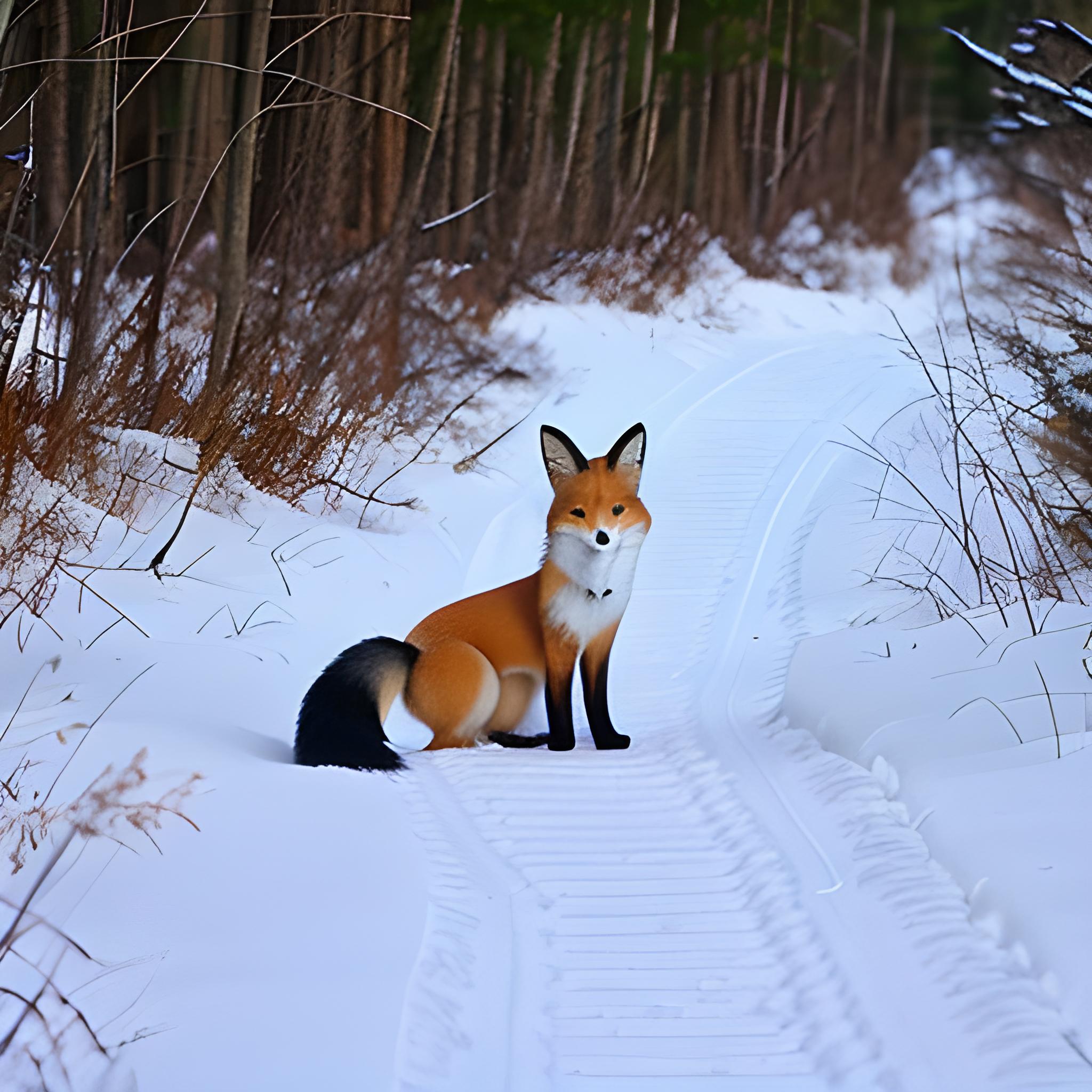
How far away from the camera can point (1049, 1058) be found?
171 centimetres

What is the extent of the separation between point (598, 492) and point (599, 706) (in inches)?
22.9

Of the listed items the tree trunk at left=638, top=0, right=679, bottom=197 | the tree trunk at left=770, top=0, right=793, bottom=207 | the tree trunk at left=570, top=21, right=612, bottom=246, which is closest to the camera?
the tree trunk at left=570, top=21, right=612, bottom=246

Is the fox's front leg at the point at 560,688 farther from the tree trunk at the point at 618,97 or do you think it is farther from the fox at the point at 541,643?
the tree trunk at the point at 618,97

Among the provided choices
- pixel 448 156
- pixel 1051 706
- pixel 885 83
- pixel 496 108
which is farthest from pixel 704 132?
pixel 1051 706

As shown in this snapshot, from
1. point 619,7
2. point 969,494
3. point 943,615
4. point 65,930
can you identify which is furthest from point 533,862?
point 619,7

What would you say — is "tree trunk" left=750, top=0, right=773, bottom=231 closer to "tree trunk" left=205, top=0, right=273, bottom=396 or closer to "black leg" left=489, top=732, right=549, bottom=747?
"tree trunk" left=205, top=0, right=273, bottom=396

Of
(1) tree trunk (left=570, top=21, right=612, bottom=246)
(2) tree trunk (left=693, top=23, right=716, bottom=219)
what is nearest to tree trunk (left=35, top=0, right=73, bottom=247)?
(1) tree trunk (left=570, top=21, right=612, bottom=246)

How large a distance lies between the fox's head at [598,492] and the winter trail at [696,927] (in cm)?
59

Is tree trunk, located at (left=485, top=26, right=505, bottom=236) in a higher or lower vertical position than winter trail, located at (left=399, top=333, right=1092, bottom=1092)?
higher

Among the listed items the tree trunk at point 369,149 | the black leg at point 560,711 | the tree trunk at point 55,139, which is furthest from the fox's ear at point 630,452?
the tree trunk at point 369,149

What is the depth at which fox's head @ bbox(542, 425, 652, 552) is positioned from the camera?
2.98 m

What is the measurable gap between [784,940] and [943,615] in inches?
83.8

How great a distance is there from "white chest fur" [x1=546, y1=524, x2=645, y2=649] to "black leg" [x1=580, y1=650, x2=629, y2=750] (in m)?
0.08

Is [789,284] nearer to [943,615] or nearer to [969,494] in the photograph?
[969,494]
